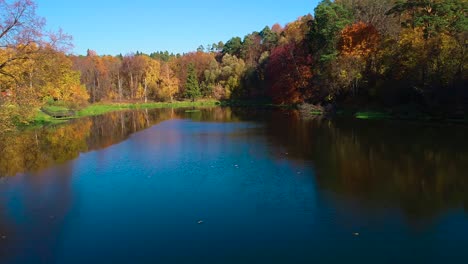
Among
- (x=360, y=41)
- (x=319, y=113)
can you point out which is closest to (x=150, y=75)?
(x=319, y=113)

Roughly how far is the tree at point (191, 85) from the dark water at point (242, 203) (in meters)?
54.6

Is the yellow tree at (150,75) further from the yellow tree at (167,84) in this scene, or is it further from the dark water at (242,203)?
the dark water at (242,203)

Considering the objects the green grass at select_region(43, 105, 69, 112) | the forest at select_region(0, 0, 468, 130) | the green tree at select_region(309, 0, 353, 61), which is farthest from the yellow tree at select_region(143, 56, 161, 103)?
the green tree at select_region(309, 0, 353, 61)

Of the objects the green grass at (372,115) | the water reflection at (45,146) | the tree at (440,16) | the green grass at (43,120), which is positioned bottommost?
the water reflection at (45,146)

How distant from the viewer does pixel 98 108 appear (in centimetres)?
5819

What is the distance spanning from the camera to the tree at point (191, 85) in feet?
246

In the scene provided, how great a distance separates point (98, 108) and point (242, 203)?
2046 inches

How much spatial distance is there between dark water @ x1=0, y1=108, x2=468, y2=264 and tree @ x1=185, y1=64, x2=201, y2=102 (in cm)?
5456

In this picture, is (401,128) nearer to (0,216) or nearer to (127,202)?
(127,202)

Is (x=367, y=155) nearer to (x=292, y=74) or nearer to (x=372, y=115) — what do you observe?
(x=372, y=115)

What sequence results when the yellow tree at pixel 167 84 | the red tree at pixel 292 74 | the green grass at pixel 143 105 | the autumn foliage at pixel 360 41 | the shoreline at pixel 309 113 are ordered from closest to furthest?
the shoreline at pixel 309 113
the autumn foliage at pixel 360 41
the red tree at pixel 292 74
the green grass at pixel 143 105
the yellow tree at pixel 167 84

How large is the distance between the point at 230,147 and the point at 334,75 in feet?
73.0

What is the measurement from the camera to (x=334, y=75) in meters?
39.3

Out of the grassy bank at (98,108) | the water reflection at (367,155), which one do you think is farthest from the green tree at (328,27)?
the grassy bank at (98,108)
